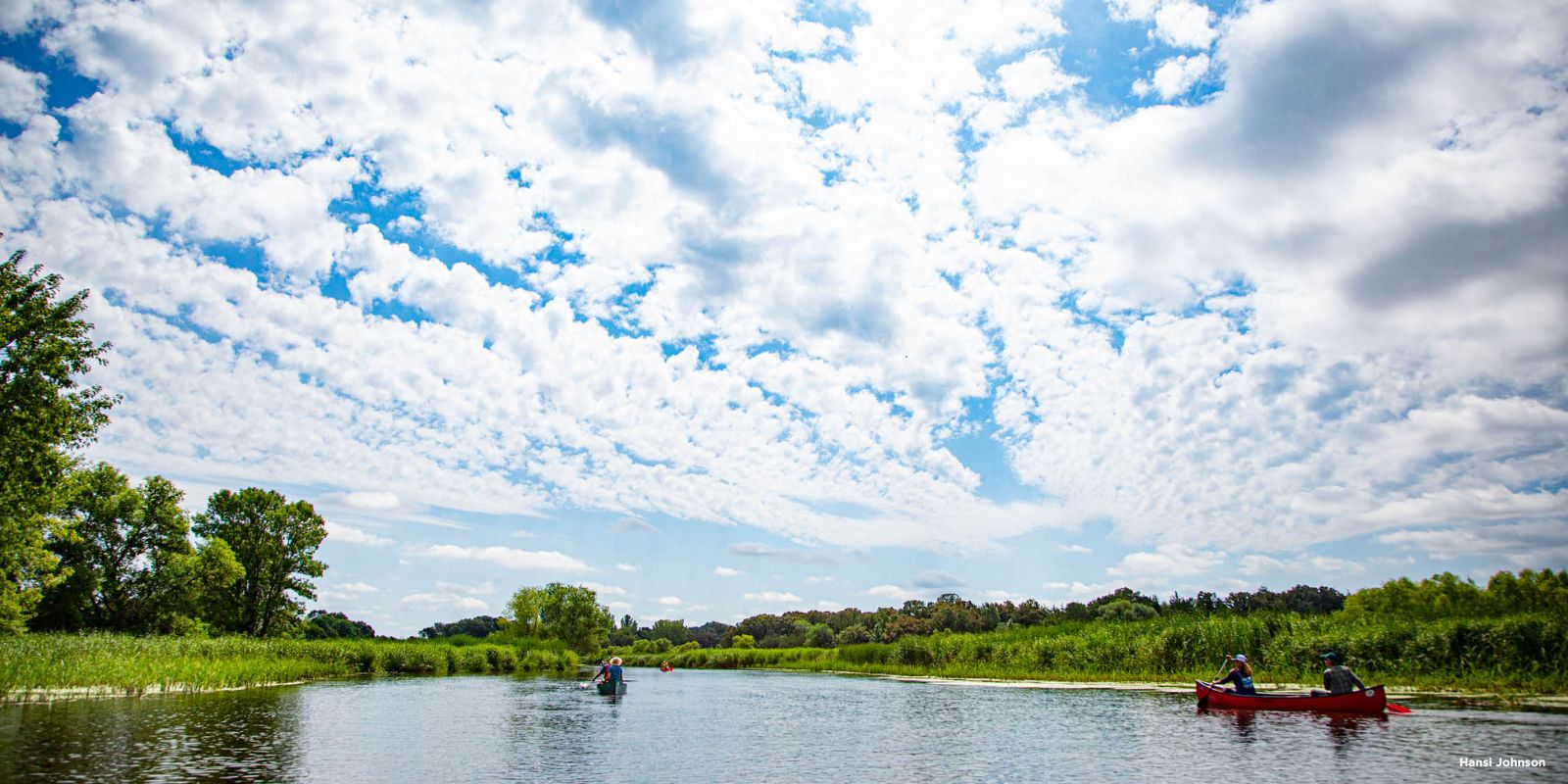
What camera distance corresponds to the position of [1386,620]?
34.8m

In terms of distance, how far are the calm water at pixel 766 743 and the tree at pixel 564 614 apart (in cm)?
9158

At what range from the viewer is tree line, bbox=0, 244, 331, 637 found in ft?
109

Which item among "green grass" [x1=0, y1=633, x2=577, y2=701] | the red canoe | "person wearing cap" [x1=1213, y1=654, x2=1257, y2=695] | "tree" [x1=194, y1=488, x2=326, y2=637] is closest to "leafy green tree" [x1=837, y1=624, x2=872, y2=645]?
"green grass" [x1=0, y1=633, x2=577, y2=701]

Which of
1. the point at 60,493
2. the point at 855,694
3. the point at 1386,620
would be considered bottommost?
the point at 855,694

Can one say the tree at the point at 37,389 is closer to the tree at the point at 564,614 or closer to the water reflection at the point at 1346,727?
the water reflection at the point at 1346,727

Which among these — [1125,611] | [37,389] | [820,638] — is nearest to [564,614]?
[820,638]

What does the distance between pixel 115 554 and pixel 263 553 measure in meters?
12.2

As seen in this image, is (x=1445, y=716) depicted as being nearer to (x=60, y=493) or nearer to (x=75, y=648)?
(x=75, y=648)

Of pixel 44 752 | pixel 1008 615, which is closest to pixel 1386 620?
pixel 44 752

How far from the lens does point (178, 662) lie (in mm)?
39688

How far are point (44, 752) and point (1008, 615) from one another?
126 meters

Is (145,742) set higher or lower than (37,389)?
lower

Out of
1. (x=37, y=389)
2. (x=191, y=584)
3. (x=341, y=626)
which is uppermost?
(x=37, y=389)

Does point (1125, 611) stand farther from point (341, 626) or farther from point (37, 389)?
point (341, 626)
